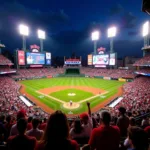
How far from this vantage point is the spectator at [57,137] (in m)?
2.23

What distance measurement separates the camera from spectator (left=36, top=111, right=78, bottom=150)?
87.7 inches

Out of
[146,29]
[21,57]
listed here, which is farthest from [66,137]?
[21,57]

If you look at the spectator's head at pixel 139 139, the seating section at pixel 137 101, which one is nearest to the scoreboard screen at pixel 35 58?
the seating section at pixel 137 101

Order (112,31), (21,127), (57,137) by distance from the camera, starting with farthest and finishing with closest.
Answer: (112,31) → (21,127) → (57,137)

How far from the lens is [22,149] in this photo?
2775 millimetres

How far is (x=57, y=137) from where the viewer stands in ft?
7.47

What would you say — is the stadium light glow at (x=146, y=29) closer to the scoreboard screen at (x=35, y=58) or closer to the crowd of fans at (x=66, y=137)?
the scoreboard screen at (x=35, y=58)

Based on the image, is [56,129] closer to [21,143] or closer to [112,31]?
[21,143]

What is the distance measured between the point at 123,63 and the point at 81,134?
103 m

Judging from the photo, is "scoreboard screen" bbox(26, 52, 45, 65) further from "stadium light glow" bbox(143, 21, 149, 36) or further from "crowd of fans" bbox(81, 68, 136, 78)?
"stadium light glow" bbox(143, 21, 149, 36)

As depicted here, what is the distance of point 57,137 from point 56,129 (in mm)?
131

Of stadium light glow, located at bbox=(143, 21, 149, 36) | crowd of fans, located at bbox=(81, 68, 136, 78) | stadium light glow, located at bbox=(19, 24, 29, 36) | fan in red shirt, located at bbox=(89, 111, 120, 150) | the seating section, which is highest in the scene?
stadium light glow, located at bbox=(19, 24, 29, 36)

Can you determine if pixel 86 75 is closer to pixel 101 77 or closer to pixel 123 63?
pixel 101 77

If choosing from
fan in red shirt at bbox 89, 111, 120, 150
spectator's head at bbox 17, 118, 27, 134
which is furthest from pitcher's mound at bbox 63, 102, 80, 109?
spectator's head at bbox 17, 118, 27, 134
